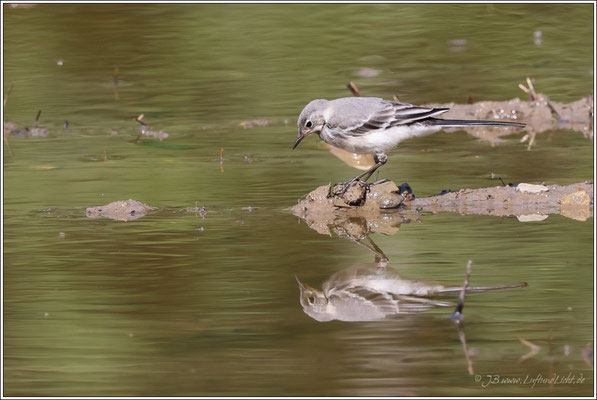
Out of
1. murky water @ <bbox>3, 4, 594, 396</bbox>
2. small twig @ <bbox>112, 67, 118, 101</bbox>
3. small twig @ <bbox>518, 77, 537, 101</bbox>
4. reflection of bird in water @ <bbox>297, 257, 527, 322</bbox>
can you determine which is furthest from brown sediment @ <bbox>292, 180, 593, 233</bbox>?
small twig @ <bbox>112, 67, 118, 101</bbox>

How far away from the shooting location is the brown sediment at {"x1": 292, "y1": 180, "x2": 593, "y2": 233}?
28.7ft

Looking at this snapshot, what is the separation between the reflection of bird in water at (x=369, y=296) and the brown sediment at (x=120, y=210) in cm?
245

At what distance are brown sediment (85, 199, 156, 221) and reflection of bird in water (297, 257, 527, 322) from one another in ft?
8.05

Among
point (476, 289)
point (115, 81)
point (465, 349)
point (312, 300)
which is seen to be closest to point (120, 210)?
point (312, 300)

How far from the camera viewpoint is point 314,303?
6.56 metres

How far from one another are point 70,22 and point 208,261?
11.0 m

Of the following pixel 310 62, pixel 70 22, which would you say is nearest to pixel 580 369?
pixel 310 62

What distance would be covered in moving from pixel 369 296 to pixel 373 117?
103 inches

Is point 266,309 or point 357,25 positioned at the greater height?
point 266,309

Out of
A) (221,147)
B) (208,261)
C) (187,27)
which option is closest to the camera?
(208,261)

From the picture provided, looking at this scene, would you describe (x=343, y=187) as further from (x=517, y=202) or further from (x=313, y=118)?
(x=517, y=202)

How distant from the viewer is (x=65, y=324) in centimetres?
639

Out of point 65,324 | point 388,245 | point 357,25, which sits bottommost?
point 357,25

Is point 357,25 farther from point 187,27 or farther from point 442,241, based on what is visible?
point 442,241
